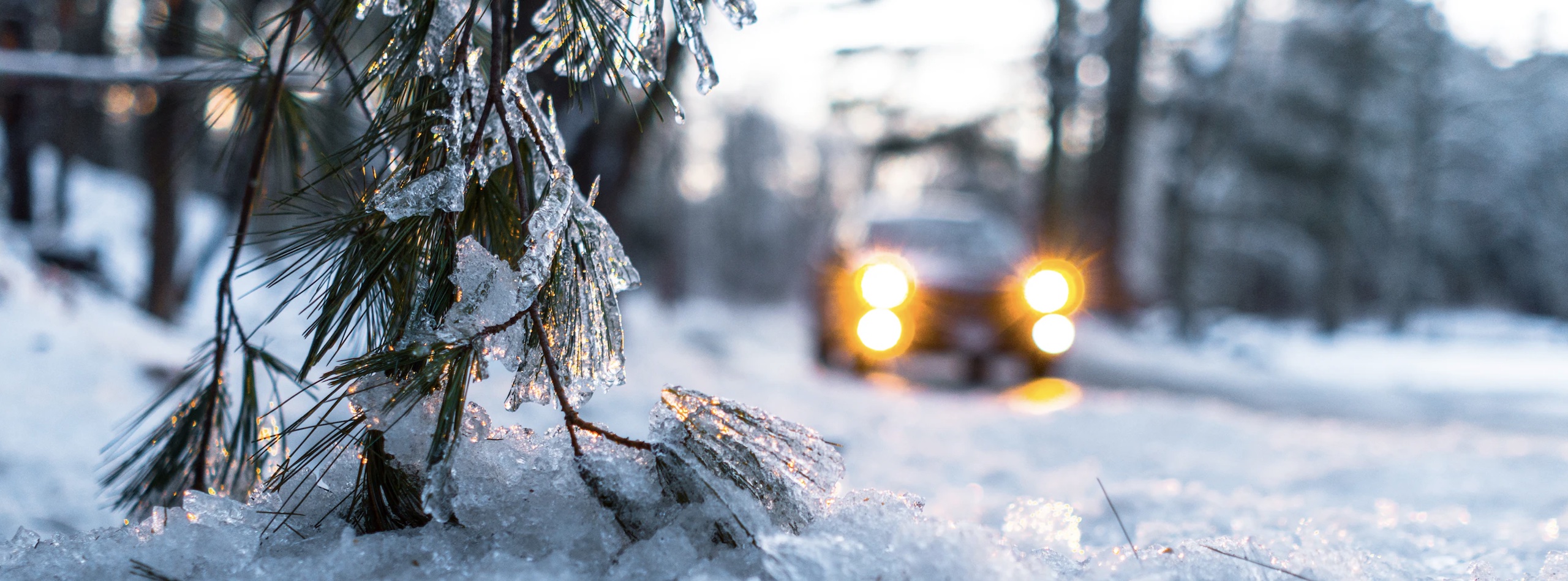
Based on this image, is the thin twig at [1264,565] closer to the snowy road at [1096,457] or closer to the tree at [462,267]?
the snowy road at [1096,457]

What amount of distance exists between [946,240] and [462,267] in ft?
18.0

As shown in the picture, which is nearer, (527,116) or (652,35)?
(527,116)

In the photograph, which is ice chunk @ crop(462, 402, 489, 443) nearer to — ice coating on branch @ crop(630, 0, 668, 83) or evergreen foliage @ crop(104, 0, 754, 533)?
evergreen foliage @ crop(104, 0, 754, 533)

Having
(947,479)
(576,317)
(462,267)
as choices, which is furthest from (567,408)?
(947,479)

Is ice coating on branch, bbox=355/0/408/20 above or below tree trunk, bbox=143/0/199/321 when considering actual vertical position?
below

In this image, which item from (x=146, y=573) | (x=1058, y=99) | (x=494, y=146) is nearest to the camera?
(x=146, y=573)

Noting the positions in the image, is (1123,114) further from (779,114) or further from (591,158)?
(779,114)

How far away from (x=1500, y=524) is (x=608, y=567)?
1.97 meters

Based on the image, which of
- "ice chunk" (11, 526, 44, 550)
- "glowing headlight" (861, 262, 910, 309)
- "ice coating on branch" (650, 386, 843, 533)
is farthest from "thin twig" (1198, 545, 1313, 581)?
"glowing headlight" (861, 262, 910, 309)

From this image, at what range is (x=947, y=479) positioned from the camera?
8.71 feet

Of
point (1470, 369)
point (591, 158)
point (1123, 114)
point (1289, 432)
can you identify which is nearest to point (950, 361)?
point (1289, 432)

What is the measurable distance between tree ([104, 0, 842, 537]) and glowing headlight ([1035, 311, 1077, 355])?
4700mm

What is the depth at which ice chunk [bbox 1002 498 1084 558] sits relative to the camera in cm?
136

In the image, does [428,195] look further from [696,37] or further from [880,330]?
[880,330]
